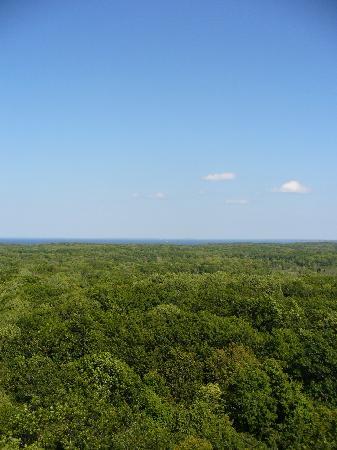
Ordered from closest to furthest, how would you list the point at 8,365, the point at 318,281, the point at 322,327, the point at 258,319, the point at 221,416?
the point at 221,416 → the point at 8,365 → the point at 322,327 → the point at 258,319 → the point at 318,281

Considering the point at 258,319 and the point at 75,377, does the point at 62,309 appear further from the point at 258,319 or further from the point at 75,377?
the point at 258,319

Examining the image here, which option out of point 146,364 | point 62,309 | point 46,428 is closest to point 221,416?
point 146,364

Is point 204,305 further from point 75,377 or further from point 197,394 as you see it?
point 75,377

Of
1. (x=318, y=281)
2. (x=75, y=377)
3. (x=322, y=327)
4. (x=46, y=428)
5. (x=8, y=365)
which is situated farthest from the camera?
(x=318, y=281)

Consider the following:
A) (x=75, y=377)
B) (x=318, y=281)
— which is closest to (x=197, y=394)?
(x=75, y=377)

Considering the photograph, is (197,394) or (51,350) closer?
(197,394)

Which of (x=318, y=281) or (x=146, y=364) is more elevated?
(x=318, y=281)
